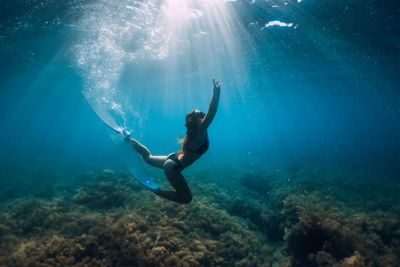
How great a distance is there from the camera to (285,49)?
20.5 m

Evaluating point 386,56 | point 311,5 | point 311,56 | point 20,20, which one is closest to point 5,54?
point 20,20

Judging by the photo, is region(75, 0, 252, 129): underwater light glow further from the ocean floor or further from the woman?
the ocean floor

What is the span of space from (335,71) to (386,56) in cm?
709

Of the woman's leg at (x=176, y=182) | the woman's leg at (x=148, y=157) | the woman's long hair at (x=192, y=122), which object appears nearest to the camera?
the woman's long hair at (x=192, y=122)

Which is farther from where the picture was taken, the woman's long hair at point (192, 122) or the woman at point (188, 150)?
the woman's long hair at point (192, 122)

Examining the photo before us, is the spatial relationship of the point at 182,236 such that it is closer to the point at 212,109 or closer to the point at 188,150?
the point at 188,150

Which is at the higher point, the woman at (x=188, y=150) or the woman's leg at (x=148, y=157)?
the woman at (x=188, y=150)

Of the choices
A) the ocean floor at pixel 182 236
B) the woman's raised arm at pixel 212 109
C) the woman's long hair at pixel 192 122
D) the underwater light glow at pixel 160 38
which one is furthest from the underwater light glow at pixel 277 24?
the woman's long hair at pixel 192 122

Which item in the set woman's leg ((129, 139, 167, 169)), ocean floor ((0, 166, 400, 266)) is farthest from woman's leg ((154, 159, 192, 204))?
ocean floor ((0, 166, 400, 266))


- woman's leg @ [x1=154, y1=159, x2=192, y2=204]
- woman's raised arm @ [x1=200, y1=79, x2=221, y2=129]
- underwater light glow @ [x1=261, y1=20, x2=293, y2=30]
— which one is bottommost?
woman's leg @ [x1=154, y1=159, x2=192, y2=204]

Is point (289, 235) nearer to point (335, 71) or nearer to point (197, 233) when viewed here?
point (197, 233)

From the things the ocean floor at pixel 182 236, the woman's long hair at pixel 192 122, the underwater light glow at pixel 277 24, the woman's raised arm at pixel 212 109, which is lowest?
the ocean floor at pixel 182 236

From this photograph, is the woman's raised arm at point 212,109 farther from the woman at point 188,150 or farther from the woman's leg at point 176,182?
the woman's leg at point 176,182

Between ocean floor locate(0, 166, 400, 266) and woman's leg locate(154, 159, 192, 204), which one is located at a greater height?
woman's leg locate(154, 159, 192, 204)
